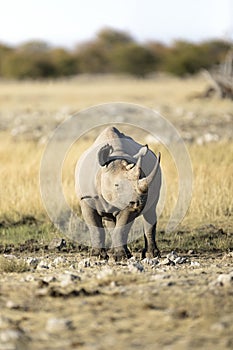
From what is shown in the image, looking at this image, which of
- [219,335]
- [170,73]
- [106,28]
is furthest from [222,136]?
[106,28]

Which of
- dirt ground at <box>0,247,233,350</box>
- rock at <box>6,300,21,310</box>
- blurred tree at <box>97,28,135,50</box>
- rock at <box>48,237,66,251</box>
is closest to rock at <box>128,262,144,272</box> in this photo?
dirt ground at <box>0,247,233,350</box>

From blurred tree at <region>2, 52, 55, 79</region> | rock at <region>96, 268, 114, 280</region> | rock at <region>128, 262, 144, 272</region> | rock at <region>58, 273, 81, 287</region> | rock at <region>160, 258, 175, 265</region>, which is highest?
blurred tree at <region>2, 52, 55, 79</region>

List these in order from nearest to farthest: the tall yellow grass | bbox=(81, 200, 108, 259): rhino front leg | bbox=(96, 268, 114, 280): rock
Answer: bbox=(96, 268, 114, 280): rock
bbox=(81, 200, 108, 259): rhino front leg
the tall yellow grass

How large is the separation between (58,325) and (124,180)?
2.47 metres

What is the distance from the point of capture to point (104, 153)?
24.2 feet

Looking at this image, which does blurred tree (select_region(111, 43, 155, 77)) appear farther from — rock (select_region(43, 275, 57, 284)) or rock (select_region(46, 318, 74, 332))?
rock (select_region(46, 318, 74, 332))

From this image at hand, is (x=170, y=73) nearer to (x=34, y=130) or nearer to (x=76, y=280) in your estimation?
(x=34, y=130)

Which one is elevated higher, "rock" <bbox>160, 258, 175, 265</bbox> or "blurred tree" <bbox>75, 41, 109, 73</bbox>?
"blurred tree" <bbox>75, 41, 109, 73</bbox>

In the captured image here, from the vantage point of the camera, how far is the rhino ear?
24.0 feet

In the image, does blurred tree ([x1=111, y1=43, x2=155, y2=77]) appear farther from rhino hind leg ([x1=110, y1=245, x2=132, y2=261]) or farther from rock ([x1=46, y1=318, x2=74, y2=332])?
rock ([x1=46, y1=318, x2=74, y2=332])

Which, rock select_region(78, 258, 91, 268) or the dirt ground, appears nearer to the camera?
the dirt ground

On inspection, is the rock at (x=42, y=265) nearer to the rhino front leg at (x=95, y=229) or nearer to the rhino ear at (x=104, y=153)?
the rhino front leg at (x=95, y=229)

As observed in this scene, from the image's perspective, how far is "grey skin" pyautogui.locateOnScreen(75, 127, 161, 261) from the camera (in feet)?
23.4

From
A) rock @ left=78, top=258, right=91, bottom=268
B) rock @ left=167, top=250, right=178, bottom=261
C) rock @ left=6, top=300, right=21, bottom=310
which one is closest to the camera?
rock @ left=6, top=300, right=21, bottom=310
